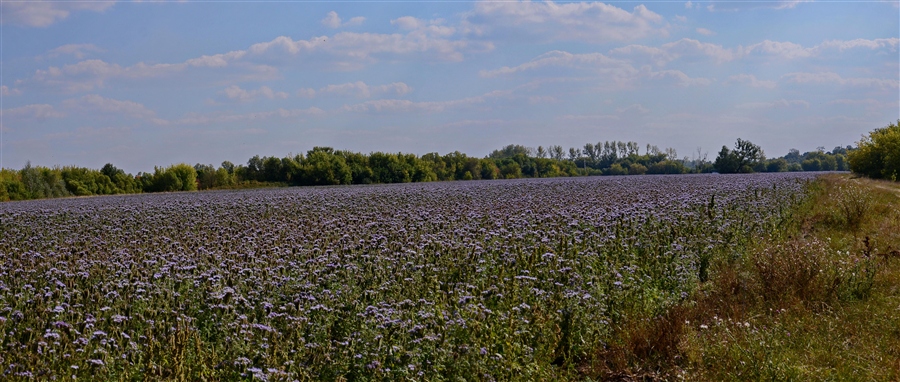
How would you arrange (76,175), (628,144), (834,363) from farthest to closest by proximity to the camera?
(628,144) → (76,175) → (834,363)

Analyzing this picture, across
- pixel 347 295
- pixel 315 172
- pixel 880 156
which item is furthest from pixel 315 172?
pixel 347 295

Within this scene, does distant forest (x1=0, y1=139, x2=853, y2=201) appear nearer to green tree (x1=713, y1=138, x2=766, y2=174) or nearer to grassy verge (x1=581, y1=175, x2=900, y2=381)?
green tree (x1=713, y1=138, x2=766, y2=174)

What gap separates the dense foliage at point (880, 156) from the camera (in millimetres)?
33656

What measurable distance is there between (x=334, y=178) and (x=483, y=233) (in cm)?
5335

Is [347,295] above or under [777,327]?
above

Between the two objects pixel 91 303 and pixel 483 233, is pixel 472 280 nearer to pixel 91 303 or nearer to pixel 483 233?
pixel 483 233

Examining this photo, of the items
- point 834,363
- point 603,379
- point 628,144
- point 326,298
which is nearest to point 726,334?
point 834,363

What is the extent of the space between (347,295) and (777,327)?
4.61m

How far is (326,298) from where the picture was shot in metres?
7.35

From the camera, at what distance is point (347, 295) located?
766 centimetres

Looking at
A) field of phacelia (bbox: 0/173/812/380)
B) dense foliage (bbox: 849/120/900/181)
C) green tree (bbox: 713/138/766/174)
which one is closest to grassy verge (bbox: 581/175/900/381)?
field of phacelia (bbox: 0/173/812/380)

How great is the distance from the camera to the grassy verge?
19.9ft

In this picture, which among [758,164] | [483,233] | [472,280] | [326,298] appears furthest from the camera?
[758,164]

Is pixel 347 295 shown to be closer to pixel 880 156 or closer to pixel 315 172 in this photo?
pixel 880 156
